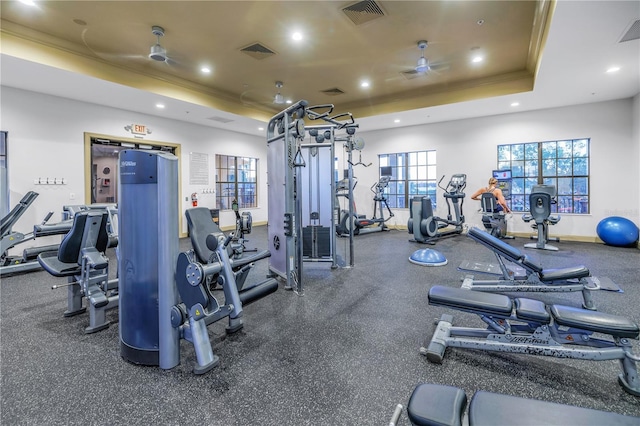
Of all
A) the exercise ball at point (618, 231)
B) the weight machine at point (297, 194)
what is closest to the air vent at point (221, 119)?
the weight machine at point (297, 194)

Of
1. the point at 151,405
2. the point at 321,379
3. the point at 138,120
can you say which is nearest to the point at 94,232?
the point at 151,405

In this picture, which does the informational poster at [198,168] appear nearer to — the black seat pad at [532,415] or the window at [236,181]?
the window at [236,181]

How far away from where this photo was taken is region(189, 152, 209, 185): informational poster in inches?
311

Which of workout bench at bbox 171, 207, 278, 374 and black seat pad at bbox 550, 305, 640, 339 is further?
workout bench at bbox 171, 207, 278, 374

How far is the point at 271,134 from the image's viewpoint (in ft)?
13.2

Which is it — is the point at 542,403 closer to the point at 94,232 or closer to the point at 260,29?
the point at 94,232

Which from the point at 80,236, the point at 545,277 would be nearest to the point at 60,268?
the point at 80,236

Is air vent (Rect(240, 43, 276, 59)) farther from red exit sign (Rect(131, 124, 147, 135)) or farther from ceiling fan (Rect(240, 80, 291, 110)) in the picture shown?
red exit sign (Rect(131, 124, 147, 135))

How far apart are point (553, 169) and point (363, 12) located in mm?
6127

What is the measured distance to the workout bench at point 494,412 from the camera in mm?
875

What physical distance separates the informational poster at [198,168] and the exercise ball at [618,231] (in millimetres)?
9221

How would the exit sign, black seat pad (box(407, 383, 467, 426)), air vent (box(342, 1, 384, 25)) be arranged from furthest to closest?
the exit sign → air vent (box(342, 1, 384, 25)) → black seat pad (box(407, 383, 467, 426))

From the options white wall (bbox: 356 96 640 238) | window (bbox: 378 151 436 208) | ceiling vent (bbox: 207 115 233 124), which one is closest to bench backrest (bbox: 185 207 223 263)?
ceiling vent (bbox: 207 115 233 124)

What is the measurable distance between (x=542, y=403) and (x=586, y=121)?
26.0 ft
